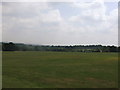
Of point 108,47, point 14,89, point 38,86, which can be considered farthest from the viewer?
point 108,47

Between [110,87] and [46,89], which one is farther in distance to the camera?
[110,87]

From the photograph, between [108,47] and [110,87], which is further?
[108,47]

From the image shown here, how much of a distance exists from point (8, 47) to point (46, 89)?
163431 millimetres

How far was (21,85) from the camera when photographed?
20.2 meters

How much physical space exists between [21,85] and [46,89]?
2.86 metres

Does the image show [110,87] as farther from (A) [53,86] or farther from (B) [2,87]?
(B) [2,87]

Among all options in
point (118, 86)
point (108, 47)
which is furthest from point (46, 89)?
point (108, 47)

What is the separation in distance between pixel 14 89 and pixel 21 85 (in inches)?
63.2

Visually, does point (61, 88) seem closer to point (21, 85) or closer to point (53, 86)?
point (53, 86)

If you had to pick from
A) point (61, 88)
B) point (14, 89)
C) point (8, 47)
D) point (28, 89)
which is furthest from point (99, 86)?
point (8, 47)

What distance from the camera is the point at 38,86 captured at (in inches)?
794

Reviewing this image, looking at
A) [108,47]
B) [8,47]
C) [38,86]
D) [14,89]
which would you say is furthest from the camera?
[108,47]

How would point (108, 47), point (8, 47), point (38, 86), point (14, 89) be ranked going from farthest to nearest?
point (108, 47) < point (8, 47) < point (38, 86) < point (14, 89)

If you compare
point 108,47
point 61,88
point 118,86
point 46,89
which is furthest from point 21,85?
point 108,47
